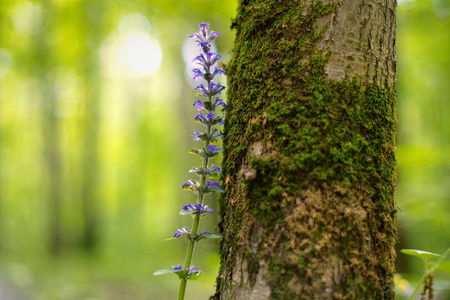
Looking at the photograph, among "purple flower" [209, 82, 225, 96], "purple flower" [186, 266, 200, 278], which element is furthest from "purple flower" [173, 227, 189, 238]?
"purple flower" [209, 82, 225, 96]

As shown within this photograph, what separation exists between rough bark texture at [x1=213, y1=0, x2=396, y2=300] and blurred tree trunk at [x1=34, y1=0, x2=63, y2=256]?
1073 cm

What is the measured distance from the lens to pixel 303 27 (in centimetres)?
146

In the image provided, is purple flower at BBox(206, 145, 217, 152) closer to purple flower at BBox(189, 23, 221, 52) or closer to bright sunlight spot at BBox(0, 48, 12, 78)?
purple flower at BBox(189, 23, 221, 52)

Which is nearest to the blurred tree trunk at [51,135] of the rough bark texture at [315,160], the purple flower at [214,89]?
the purple flower at [214,89]

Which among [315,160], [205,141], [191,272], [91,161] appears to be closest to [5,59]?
[91,161]

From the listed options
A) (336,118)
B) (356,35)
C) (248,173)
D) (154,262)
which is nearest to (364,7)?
(356,35)

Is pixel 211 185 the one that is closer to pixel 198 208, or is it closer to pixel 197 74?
pixel 198 208

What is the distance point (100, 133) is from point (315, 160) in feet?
45.8

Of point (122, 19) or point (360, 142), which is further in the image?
point (122, 19)

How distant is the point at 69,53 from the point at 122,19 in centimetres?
216

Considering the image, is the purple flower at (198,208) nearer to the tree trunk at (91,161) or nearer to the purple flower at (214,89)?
the purple flower at (214,89)

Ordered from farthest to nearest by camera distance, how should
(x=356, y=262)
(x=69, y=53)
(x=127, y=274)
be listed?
(x=69, y=53)
(x=127, y=274)
(x=356, y=262)

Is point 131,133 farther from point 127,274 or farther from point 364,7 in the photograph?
point 364,7

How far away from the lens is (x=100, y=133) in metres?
14.2
